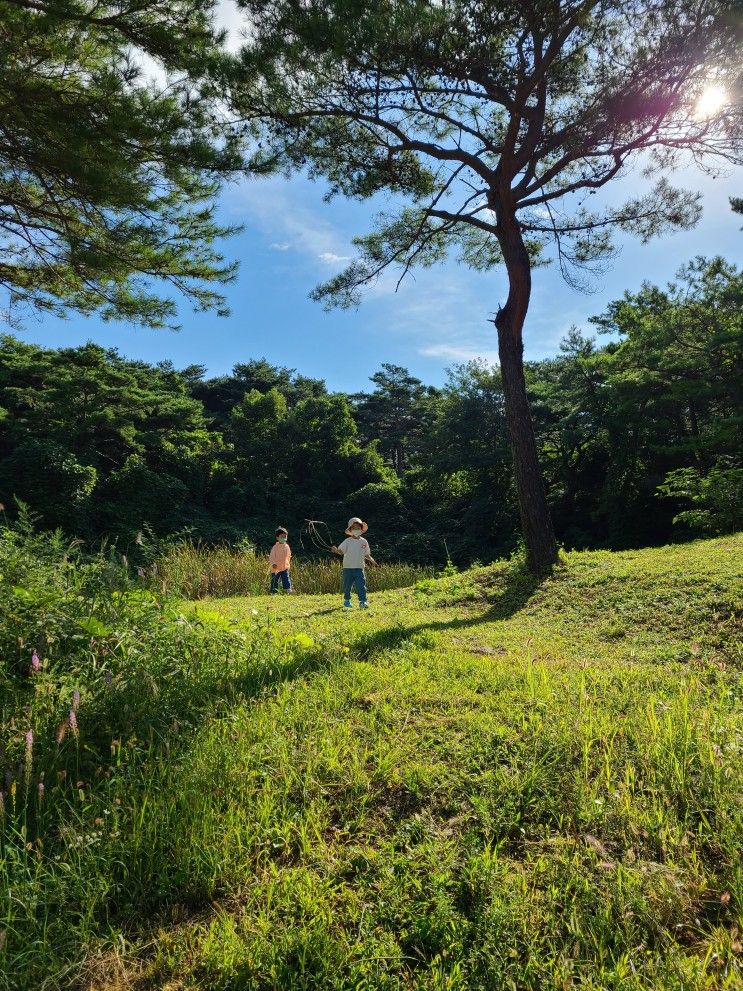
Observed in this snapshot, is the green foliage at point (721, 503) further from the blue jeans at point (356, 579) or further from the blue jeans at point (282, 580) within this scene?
the blue jeans at point (282, 580)

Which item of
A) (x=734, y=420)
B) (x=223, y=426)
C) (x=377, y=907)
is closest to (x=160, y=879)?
(x=377, y=907)

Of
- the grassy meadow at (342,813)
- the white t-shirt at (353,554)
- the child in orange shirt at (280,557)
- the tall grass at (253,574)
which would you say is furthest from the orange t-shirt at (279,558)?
the grassy meadow at (342,813)

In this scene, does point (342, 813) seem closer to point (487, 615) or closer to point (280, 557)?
point (487, 615)

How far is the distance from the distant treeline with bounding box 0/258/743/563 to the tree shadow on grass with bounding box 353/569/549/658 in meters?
5.17

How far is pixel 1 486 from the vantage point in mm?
18875

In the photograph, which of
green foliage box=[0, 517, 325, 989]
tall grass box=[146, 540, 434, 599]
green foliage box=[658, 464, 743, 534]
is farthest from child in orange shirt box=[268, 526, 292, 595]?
green foliage box=[658, 464, 743, 534]

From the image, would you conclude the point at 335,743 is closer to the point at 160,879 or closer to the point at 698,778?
the point at 160,879

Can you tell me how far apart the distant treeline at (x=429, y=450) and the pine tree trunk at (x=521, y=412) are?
4.77 meters

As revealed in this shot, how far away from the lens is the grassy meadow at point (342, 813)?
4.94 ft

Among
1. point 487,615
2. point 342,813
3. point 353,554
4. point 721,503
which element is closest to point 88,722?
point 342,813

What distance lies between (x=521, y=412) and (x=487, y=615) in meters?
2.93

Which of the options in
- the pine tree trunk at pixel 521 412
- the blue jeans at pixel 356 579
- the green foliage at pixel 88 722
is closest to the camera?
the green foliage at pixel 88 722

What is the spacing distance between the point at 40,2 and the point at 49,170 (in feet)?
4.56

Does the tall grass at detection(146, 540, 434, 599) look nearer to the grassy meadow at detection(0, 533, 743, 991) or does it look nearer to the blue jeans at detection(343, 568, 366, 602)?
the blue jeans at detection(343, 568, 366, 602)
